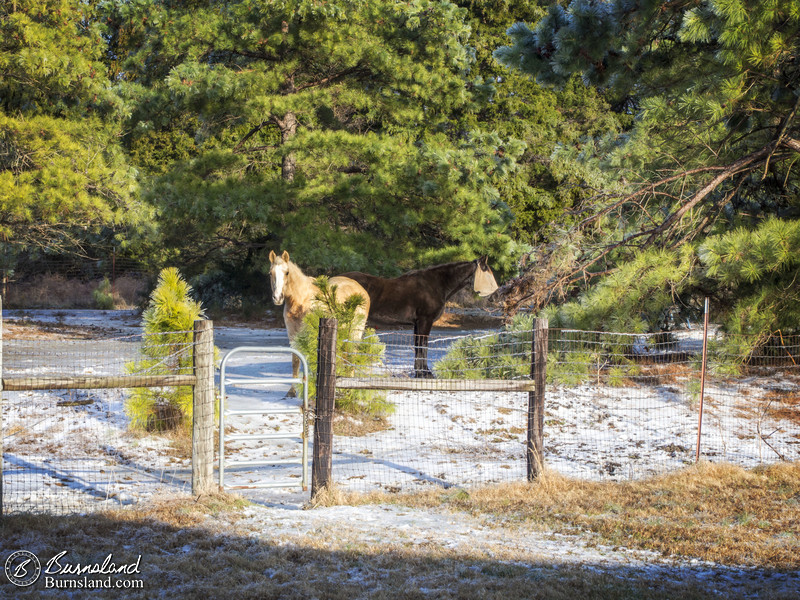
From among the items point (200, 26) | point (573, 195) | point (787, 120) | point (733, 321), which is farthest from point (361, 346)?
point (573, 195)

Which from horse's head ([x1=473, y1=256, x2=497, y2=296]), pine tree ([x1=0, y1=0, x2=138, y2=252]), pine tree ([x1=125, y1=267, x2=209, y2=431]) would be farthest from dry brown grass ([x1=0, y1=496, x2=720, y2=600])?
pine tree ([x1=0, y1=0, x2=138, y2=252])

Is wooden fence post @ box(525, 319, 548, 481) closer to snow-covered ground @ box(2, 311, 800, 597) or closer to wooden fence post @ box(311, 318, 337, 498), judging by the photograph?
snow-covered ground @ box(2, 311, 800, 597)

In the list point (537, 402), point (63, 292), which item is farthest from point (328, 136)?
point (63, 292)

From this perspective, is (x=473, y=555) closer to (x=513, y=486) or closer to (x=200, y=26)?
(x=513, y=486)

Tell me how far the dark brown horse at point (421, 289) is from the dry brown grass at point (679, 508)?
6.06m

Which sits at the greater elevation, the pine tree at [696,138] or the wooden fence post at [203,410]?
the pine tree at [696,138]

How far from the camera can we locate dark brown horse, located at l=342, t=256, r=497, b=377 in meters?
12.8

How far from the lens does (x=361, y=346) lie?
973cm

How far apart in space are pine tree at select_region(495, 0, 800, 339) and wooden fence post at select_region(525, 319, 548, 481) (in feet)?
9.05

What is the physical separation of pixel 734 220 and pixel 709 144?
1315 mm

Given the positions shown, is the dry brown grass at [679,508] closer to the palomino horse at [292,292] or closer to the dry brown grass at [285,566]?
the dry brown grass at [285,566]

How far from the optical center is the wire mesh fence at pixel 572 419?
7543 millimetres
